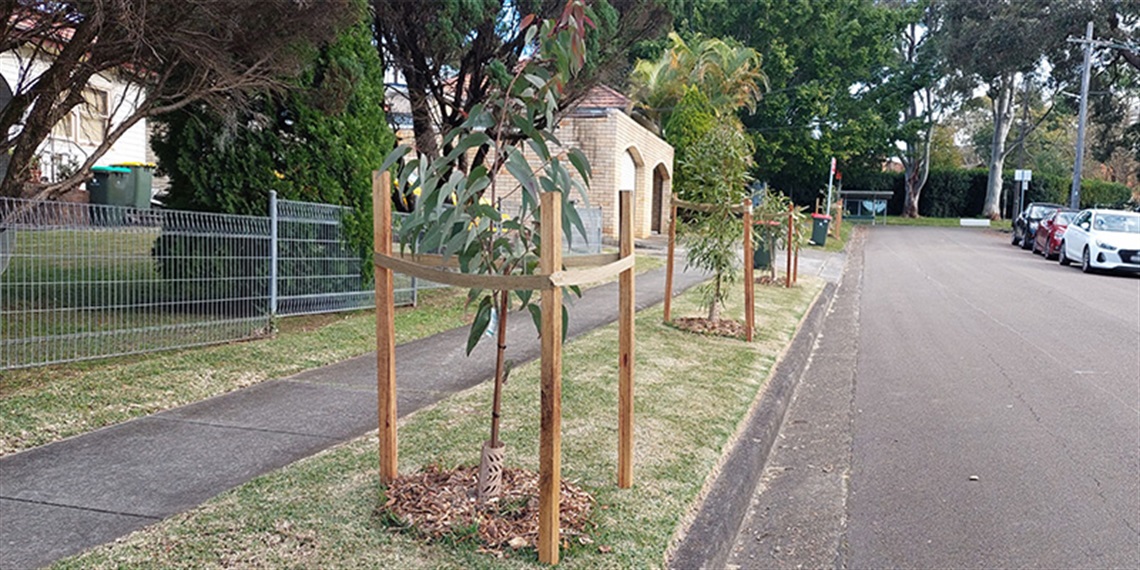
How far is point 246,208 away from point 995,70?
4206 cm

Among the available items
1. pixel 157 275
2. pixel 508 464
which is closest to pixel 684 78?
pixel 157 275

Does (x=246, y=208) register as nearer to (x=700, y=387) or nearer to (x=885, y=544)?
(x=700, y=387)

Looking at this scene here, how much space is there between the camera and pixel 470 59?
50.3 ft

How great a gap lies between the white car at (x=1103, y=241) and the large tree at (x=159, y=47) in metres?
19.7

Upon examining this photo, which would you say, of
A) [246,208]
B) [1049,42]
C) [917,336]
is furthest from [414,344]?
[1049,42]

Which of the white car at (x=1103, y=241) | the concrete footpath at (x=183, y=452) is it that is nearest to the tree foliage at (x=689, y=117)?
the white car at (x=1103, y=241)

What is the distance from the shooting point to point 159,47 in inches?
308

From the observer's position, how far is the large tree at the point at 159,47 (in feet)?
23.8

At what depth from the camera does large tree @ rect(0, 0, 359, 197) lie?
7.24 meters

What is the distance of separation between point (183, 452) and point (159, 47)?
4105 mm

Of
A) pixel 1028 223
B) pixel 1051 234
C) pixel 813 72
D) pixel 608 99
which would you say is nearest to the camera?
pixel 1051 234

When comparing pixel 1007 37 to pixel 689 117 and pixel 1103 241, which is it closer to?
pixel 689 117

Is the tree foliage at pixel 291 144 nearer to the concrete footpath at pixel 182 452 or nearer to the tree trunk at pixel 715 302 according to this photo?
the concrete footpath at pixel 182 452

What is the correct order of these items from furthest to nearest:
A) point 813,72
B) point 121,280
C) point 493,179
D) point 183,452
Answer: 1. point 813,72
2. point 121,280
3. point 183,452
4. point 493,179
